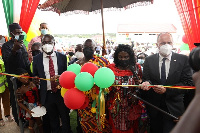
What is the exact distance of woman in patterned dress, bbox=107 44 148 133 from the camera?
2295mm

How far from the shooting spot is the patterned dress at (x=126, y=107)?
229 cm

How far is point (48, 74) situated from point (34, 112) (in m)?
0.69

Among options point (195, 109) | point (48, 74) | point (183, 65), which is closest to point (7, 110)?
point (48, 74)

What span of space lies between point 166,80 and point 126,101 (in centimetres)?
62

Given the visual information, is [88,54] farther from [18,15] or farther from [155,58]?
[18,15]

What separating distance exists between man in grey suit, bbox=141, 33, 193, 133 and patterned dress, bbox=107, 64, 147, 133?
0.16m

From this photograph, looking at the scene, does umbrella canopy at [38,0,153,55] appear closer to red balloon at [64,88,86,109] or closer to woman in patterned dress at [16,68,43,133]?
woman in patterned dress at [16,68,43,133]

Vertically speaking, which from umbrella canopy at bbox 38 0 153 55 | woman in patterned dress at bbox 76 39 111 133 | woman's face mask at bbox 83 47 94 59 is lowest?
woman in patterned dress at bbox 76 39 111 133

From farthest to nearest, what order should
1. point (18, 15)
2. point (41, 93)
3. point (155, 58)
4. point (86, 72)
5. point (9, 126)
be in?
point (18, 15) → point (9, 126) → point (41, 93) → point (155, 58) → point (86, 72)

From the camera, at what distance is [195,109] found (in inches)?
19.4

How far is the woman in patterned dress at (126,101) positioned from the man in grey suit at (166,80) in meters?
0.15

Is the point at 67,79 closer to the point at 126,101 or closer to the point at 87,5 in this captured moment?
the point at 126,101

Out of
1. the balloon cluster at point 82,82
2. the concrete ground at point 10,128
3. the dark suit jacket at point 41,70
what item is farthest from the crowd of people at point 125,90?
the concrete ground at point 10,128

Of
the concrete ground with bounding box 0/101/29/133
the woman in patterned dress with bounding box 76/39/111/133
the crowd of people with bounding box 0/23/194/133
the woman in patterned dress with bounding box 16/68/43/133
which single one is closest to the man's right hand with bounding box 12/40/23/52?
the crowd of people with bounding box 0/23/194/133
